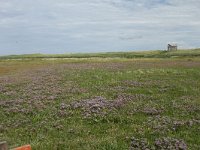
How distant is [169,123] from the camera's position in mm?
17031

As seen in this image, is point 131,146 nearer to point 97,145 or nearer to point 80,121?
point 97,145

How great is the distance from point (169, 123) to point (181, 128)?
746 millimetres

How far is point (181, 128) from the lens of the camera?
16.4m

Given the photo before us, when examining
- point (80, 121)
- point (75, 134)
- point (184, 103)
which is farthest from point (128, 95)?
point (75, 134)

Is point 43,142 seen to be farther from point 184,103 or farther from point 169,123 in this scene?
point 184,103

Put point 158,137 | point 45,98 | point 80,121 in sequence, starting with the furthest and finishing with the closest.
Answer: point 45,98 < point 80,121 < point 158,137

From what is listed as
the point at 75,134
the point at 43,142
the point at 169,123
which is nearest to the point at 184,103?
the point at 169,123

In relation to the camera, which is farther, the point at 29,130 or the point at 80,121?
the point at 80,121

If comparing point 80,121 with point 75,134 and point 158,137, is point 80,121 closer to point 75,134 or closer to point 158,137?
point 75,134

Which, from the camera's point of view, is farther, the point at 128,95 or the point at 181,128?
the point at 128,95

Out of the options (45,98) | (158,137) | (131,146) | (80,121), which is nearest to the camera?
(131,146)

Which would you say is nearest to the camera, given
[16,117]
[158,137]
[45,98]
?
[158,137]

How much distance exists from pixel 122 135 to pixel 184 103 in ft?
27.6

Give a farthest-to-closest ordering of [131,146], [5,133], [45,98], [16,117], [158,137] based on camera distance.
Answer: [45,98]
[16,117]
[5,133]
[158,137]
[131,146]
